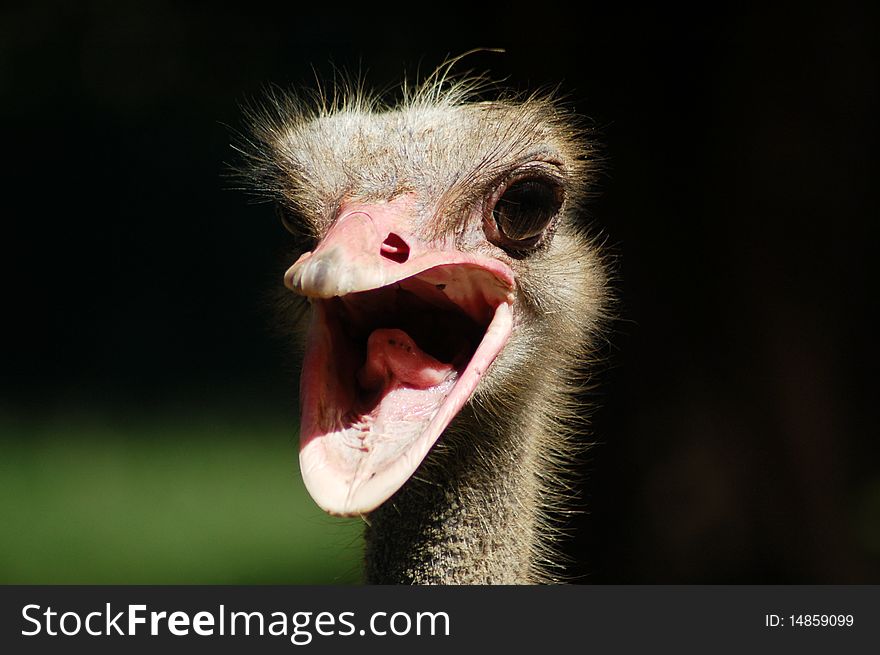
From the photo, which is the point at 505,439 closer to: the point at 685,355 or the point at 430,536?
the point at 430,536

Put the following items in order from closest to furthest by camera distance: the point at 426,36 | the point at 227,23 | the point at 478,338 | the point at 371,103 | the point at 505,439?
the point at 478,338
the point at 505,439
the point at 371,103
the point at 426,36
the point at 227,23

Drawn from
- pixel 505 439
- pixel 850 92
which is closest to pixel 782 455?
pixel 850 92

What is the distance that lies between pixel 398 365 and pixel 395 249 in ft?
0.61

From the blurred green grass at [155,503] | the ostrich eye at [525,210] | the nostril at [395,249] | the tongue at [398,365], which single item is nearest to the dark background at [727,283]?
the blurred green grass at [155,503]

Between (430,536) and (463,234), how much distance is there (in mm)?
512

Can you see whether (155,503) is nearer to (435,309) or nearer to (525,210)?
(435,309)

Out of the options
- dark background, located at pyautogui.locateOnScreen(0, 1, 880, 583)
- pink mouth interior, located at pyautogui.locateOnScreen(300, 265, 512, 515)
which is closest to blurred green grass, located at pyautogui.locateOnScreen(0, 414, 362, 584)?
dark background, located at pyautogui.locateOnScreen(0, 1, 880, 583)

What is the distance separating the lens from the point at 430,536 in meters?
1.94

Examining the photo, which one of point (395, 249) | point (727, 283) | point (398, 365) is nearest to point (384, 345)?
point (398, 365)

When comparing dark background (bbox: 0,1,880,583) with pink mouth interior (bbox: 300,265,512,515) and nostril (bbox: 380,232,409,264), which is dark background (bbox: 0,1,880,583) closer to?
pink mouth interior (bbox: 300,265,512,515)

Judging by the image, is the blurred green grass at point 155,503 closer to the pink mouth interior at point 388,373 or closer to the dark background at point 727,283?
the dark background at point 727,283

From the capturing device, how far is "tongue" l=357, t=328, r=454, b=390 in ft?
5.58

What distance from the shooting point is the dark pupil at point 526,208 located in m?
1.82

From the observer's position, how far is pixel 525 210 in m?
1.84
